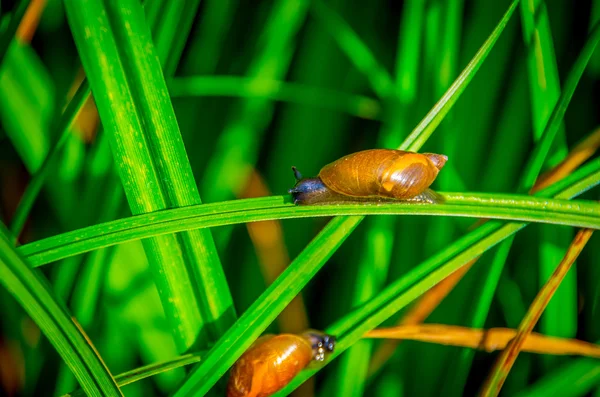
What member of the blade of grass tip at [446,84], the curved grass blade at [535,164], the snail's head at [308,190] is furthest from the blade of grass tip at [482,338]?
the snail's head at [308,190]

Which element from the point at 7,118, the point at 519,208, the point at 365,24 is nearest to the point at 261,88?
the point at 365,24

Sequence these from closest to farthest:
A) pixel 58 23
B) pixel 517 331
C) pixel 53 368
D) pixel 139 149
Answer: pixel 139 149, pixel 517 331, pixel 53 368, pixel 58 23

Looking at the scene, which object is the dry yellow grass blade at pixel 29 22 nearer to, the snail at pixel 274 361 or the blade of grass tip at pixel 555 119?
the snail at pixel 274 361

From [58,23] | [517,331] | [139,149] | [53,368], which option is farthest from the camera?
[58,23]

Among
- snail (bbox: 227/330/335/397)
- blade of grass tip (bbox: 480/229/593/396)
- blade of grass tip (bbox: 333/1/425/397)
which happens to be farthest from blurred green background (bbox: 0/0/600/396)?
snail (bbox: 227/330/335/397)

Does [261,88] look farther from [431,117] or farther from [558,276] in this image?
[558,276]

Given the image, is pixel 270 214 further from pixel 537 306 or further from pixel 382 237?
pixel 537 306

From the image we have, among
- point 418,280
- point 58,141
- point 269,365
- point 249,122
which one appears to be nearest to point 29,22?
point 58,141
